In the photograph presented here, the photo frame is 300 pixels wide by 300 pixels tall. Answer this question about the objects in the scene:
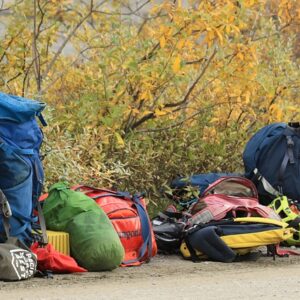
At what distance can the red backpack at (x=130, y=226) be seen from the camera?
21.4ft

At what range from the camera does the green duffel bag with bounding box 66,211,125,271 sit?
603 cm

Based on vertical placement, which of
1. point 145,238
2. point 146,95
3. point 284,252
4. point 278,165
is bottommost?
point 284,252

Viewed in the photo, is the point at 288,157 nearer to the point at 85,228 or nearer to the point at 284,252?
the point at 284,252

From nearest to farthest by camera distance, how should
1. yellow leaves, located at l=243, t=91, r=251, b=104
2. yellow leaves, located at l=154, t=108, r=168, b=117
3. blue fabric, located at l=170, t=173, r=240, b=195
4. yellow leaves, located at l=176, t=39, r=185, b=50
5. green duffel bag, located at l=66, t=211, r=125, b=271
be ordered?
green duffel bag, located at l=66, t=211, r=125, b=271 → yellow leaves, located at l=176, t=39, r=185, b=50 → blue fabric, located at l=170, t=173, r=240, b=195 → yellow leaves, located at l=154, t=108, r=168, b=117 → yellow leaves, located at l=243, t=91, r=251, b=104

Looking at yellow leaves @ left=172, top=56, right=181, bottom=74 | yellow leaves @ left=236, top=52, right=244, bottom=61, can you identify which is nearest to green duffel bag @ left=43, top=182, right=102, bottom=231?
yellow leaves @ left=172, top=56, right=181, bottom=74

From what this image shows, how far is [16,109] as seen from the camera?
5883 millimetres

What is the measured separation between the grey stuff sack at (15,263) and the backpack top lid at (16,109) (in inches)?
34.4

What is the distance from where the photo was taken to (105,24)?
8.75m

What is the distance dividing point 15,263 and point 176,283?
1.11m

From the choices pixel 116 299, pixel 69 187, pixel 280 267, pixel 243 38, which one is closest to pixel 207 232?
pixel 280 267

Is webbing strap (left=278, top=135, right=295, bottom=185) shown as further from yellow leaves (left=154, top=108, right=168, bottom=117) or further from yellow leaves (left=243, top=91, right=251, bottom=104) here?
yellow leaves (left=154, top=108, right=168, bottom=117)

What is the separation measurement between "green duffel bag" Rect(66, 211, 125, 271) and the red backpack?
13.0 inches

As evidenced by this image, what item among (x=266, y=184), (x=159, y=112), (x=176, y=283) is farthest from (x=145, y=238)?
(x=159, y=112)

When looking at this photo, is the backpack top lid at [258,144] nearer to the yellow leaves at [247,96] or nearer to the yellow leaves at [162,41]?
the yellow leaves at [247,96]
